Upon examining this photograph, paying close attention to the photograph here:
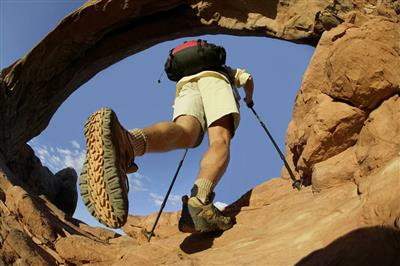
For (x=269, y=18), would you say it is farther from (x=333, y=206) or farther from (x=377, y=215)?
(x=377, y=215)

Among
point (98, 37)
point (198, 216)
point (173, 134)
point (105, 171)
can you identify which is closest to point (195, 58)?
point (173, 134)

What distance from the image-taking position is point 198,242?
3.97m

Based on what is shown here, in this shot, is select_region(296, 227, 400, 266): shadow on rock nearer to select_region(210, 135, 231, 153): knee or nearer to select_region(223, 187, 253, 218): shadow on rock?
select_region(210, 135, 231, 153): knee

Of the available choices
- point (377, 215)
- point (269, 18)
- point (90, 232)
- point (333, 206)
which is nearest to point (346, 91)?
point (333, 206)

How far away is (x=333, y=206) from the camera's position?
122 inches

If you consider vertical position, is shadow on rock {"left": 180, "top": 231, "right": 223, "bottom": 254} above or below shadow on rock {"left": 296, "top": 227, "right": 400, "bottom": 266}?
below

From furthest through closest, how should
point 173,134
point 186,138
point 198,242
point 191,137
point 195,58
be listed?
point 195,58 < point 198,242 < point 191,137 < point 186,138 < point 173,134

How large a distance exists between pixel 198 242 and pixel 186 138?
1063 mm

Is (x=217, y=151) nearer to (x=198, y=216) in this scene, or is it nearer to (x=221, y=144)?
(x=221, y=144)

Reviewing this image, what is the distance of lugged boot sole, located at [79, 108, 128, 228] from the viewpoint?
8.22ft

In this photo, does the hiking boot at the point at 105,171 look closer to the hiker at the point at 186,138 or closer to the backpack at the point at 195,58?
the hiker at the point at 186,138

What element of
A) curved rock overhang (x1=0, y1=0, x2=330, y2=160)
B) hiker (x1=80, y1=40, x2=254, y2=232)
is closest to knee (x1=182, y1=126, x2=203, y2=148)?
hiker (x1=80, y1=40, x2=254, y2=232)

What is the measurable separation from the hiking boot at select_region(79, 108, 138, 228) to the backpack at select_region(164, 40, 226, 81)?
196 cm

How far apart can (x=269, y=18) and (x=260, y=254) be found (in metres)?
4.50
